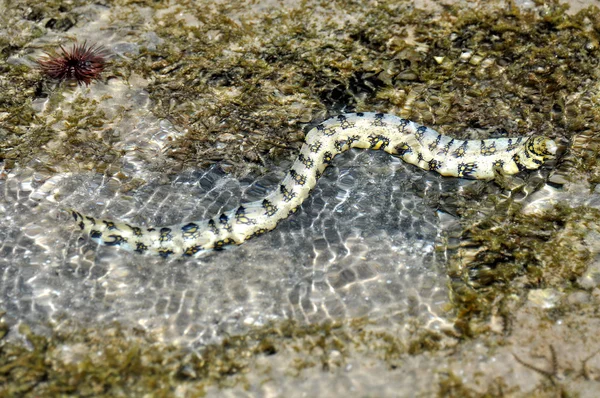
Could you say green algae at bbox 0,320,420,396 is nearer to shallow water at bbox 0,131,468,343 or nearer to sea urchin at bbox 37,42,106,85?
shallow water at bbox 0,131,468,343

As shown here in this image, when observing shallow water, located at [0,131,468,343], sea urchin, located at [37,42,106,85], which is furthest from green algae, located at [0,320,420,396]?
sea urchin, located at [37,42,106,85]

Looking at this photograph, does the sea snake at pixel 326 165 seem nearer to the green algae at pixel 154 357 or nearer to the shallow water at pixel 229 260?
the shallow water at pixel 229 260

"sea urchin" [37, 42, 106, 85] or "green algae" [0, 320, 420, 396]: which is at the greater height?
"sea urchin" [37, 42, 106, 85]

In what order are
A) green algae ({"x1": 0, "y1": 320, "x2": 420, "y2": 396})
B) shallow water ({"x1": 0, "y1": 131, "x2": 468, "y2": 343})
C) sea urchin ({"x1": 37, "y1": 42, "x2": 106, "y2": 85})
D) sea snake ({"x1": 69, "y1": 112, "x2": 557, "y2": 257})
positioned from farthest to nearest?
1. sea urchin ({"x1": 37, "y1": 42, "x2": 106, "y2": 85})
2. sea snake ({"x1": 69, "y1": 112, "x2": 557, "y2": 257})
3. shallow water ({"x1": 0, "y1": 131, "x2": 468, "y2": 343})
4. green algae ({"x1": 0, "y1": 320, "x2": 420, "y2": 396})

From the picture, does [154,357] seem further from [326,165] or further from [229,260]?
[326,165]

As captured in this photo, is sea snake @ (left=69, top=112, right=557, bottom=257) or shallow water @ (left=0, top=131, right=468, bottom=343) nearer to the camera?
shallow water @ (left=0, top=131, right=468, bottom=343)

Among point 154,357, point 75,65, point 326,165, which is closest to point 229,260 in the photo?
point 154,357

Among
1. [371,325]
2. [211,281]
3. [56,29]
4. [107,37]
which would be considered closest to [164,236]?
[211,281]
